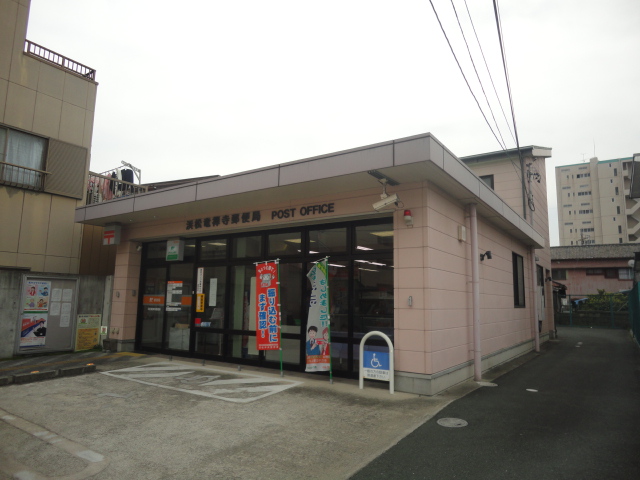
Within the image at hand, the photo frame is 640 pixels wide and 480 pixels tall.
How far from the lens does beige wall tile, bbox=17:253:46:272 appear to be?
405 inches

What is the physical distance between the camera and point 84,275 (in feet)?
37.2

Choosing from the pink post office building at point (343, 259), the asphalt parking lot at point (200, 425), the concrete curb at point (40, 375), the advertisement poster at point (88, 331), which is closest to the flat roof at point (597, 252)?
the pink post office building at point (343, 259)

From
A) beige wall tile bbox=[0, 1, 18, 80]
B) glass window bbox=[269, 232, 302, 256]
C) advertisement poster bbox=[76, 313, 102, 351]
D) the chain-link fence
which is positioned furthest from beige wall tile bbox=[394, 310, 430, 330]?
the chain-link fence

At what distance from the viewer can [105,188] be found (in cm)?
1328

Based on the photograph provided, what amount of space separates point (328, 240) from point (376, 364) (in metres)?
2.56

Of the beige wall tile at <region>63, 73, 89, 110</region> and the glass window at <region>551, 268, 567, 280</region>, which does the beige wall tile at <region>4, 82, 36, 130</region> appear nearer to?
the beige wall tile at <region>63, 73, 89, 110</region>

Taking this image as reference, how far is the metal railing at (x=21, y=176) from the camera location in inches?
400

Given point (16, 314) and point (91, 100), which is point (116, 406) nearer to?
point (16, 314)

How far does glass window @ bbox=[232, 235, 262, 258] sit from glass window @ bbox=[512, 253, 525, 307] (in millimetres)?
7625

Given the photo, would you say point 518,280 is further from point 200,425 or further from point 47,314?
point 47,314

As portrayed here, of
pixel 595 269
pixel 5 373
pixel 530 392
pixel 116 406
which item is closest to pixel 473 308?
pixel 530 392

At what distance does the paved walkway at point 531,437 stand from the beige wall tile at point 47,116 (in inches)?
470

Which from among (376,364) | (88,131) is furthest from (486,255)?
(88,131)

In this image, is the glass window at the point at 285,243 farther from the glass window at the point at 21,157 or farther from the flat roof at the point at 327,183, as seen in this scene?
the glass window at the point at 21,157
